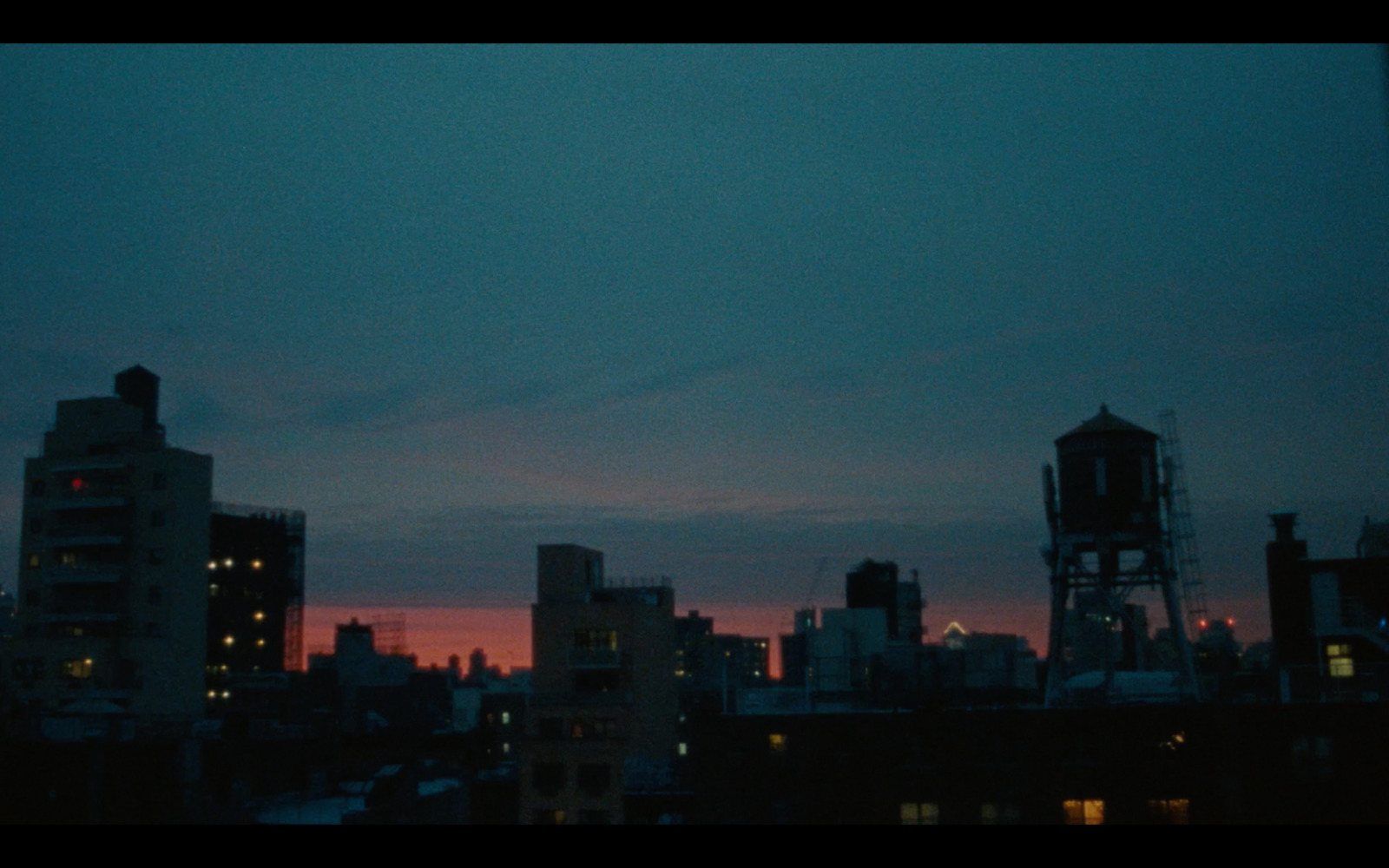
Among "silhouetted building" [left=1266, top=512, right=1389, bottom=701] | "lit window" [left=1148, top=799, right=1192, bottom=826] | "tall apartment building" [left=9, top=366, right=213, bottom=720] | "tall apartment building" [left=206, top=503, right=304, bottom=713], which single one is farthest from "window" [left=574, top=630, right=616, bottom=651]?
"tall apartment building" [left=206, top=503, right=304, bottom=713]

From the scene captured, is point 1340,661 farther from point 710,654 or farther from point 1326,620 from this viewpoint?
point 710,654

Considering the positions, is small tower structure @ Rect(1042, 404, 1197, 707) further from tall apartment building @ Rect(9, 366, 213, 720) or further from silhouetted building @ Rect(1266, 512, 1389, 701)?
tall apartment building @ Rect(9, 366, 213, 720)

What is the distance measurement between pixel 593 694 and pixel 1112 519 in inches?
668

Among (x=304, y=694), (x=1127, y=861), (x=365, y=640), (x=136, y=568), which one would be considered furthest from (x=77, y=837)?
(x=365, y=640)

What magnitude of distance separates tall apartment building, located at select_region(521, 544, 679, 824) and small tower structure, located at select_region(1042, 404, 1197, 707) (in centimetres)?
1355

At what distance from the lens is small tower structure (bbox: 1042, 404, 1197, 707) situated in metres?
30.8

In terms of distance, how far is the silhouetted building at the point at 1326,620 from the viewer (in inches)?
1298

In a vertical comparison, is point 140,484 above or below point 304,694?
above

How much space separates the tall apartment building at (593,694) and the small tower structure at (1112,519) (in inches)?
533

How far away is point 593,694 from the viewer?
3859 centimetres

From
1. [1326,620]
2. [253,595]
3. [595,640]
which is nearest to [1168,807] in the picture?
[1326,620]

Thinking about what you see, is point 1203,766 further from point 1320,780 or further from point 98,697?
point 98,697
